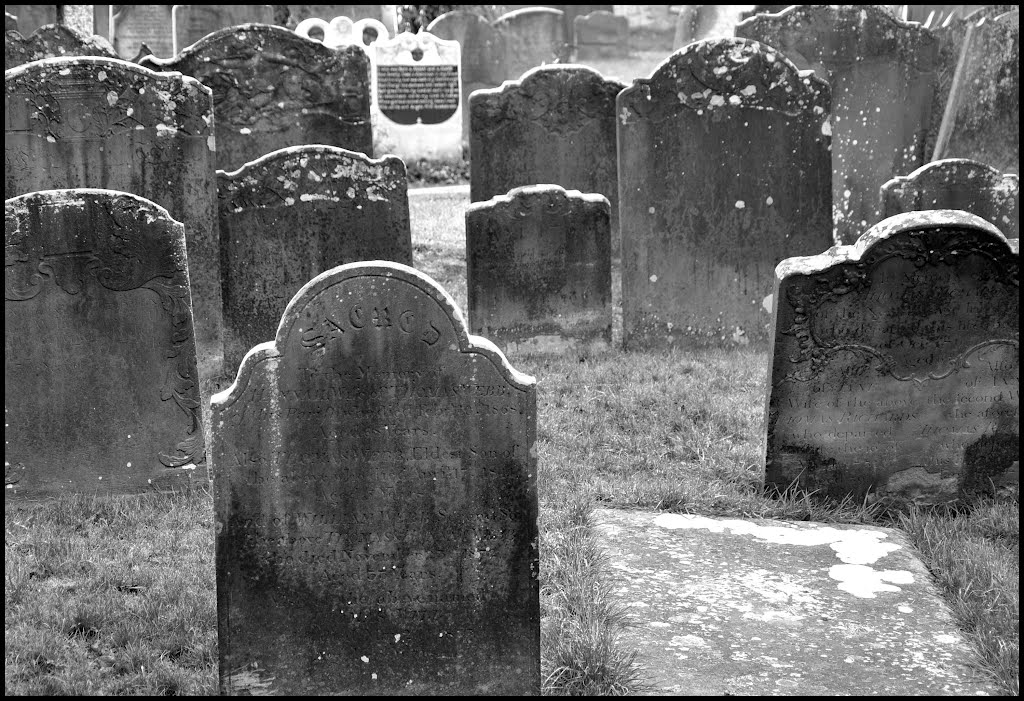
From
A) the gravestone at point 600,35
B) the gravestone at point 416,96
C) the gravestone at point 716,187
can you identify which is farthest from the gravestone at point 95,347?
the gravestone at point 600,35

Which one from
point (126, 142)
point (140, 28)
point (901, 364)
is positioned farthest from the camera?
point (140, 28)

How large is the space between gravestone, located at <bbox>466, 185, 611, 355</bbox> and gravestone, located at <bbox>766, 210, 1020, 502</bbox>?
→ 8.30 feet

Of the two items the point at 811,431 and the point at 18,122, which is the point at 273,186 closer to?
the point at 18,122

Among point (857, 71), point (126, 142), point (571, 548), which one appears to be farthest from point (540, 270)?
point (857, 71)

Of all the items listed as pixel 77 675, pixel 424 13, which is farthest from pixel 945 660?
pixel 424 13

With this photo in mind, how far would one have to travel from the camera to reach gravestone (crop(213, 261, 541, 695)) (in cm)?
331

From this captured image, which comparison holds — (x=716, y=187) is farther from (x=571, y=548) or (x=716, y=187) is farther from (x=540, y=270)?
(x=571, y=548)

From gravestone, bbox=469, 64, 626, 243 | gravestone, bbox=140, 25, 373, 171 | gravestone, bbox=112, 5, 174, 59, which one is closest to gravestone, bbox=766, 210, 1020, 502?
gravestone, bbox=469, 64, 626, 243

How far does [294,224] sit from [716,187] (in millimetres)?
→ 2921

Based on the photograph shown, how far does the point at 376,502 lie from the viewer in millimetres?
3404

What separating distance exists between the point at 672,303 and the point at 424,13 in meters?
16.7

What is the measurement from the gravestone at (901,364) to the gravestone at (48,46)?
25.2ft

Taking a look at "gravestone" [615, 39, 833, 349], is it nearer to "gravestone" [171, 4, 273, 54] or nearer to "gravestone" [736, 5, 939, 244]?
"gravestone" [736, 5, 939, 244]

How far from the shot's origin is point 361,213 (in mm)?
7148
